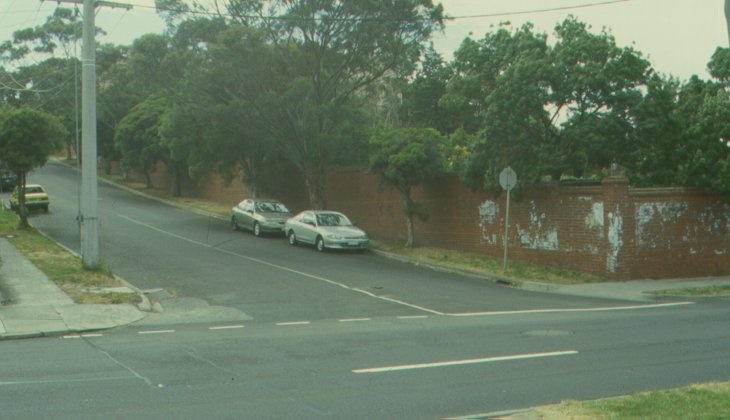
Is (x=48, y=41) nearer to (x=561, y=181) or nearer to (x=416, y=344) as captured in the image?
(x=561, y=181)

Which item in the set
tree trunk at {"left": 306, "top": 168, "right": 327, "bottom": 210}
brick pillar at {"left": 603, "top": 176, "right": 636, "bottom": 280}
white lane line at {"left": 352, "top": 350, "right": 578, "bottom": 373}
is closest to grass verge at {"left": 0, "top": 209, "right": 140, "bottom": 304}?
white lane line at {"left": 352, "top": 350, "right": 578, "bottom": 373}

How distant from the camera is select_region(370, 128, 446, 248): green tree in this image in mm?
28984

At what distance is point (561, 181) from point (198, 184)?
34.4 m

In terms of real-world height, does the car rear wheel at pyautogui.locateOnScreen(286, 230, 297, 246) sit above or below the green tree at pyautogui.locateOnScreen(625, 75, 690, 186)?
below

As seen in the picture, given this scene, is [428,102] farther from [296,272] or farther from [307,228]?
[296,272]

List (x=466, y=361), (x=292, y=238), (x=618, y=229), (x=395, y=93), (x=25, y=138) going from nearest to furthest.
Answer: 1. (x=466, y=361)
2. (x=618, y=229)
3. (x=25, y=138)
4. (x=292, y=238)
5. (x=395, y=93)

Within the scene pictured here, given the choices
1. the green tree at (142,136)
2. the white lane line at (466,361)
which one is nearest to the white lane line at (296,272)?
the white lane line at (466,361)

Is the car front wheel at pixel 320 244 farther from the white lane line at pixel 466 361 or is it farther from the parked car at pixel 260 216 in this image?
the white lane line at pixel 466 361

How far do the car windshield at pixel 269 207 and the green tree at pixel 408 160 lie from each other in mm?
6998

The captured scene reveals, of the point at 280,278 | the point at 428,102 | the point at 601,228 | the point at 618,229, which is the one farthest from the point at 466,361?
the point at 428,102

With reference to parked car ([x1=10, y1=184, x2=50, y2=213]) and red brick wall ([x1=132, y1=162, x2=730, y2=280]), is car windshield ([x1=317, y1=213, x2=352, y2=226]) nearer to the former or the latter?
red brick wall ([x1=132, y1=162, x2=730, y2=280])

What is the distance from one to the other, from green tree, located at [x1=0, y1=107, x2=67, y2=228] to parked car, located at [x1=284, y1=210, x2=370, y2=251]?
9.71 meters

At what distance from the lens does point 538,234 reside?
85.3 feet

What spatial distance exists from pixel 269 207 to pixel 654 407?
29040 mm
